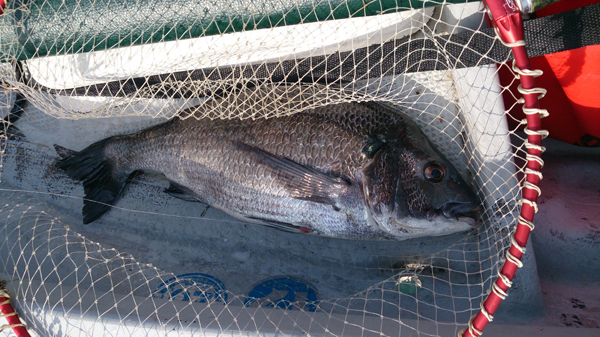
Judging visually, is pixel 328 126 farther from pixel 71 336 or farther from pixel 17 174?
pixel 17 174

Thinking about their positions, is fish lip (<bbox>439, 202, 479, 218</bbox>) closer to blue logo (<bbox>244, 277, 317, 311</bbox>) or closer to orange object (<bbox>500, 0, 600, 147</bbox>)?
orange object (<bbox>500, 0, 600, 147</bbox>)

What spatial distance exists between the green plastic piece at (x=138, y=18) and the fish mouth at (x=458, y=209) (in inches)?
45.2

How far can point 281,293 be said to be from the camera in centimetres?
246

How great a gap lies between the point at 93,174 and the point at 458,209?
263cm

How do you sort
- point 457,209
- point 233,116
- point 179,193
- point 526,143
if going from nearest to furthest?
point 526,143
point 457,209
point 233,116
point 179,193

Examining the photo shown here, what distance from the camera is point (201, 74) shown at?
2277 millimetres

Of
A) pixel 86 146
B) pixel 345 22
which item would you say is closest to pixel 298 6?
pixel 345 22

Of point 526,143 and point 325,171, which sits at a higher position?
point 526,143

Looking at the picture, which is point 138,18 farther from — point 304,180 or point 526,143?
point 526,143

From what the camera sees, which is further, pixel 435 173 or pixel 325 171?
pixel 325 171

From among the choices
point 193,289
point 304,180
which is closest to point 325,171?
point 304,180

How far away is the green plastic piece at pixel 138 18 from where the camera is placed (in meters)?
1.90

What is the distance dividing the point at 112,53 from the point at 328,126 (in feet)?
5.00

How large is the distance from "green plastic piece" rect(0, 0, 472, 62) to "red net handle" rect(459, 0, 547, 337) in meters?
0.62
